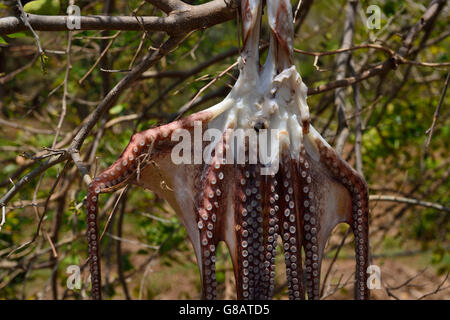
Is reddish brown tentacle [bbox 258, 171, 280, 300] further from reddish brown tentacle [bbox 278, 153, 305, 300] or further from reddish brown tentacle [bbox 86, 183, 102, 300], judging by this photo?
reddish brown tentacle [bbox 86, 183, 102, 300]

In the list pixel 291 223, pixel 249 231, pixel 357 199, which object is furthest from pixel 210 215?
pixel 357 199

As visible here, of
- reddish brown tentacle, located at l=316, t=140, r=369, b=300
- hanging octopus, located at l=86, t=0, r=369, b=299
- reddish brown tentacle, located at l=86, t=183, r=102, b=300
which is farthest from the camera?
reddish brown tentacle, located at l=316, t=140, r=369, b=300

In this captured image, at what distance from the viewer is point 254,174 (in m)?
1.63

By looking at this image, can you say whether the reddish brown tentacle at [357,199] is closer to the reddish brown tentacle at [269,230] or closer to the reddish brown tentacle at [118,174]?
the reddish brown tentacle at [269,230]

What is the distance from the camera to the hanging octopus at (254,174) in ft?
5.20

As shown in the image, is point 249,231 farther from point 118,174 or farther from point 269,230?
point 118,174

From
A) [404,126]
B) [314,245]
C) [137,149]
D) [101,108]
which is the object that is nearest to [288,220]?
[314,245]

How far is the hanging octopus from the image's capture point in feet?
5.20

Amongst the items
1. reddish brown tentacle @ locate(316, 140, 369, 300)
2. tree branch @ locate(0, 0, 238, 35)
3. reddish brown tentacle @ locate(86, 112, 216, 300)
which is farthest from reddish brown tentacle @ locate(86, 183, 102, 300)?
reddish brown tentacle @ locate(316, 140, 369, 300)

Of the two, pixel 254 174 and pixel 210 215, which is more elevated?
pixel 254 174

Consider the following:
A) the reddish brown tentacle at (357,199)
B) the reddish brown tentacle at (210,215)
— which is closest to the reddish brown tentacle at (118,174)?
the reddish brown tentacle at (210,215)

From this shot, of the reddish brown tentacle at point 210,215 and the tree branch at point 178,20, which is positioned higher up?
the tree branch at point 178,20

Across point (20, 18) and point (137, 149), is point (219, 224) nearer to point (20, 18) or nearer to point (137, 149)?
point (137, 149)
